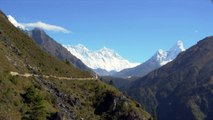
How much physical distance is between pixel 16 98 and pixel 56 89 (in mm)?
40457

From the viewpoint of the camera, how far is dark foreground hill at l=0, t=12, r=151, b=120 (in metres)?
111

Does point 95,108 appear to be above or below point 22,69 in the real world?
below

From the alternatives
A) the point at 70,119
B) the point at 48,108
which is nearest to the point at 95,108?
the point at 70,119

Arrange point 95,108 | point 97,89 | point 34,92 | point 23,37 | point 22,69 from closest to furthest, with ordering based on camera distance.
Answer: point 34,92 < point 22,69 < point 95,108 < point 97,89 < point 23,37

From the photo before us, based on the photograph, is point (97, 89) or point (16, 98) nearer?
point (16, 98)

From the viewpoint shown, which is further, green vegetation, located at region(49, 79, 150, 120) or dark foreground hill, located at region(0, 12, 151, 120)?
green vegetation, located at region(49, 79, 150, 120)

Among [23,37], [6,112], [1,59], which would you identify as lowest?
[6,112]

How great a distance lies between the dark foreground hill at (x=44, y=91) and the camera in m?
111

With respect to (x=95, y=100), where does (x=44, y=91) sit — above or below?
above

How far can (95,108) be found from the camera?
6324 inches

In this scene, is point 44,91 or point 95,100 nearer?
point 44,91

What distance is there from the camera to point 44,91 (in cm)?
13912

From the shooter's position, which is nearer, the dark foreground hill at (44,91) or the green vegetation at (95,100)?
the dark foreground hill at (44,91)

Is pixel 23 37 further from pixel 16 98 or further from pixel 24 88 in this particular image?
pixel 16 98
